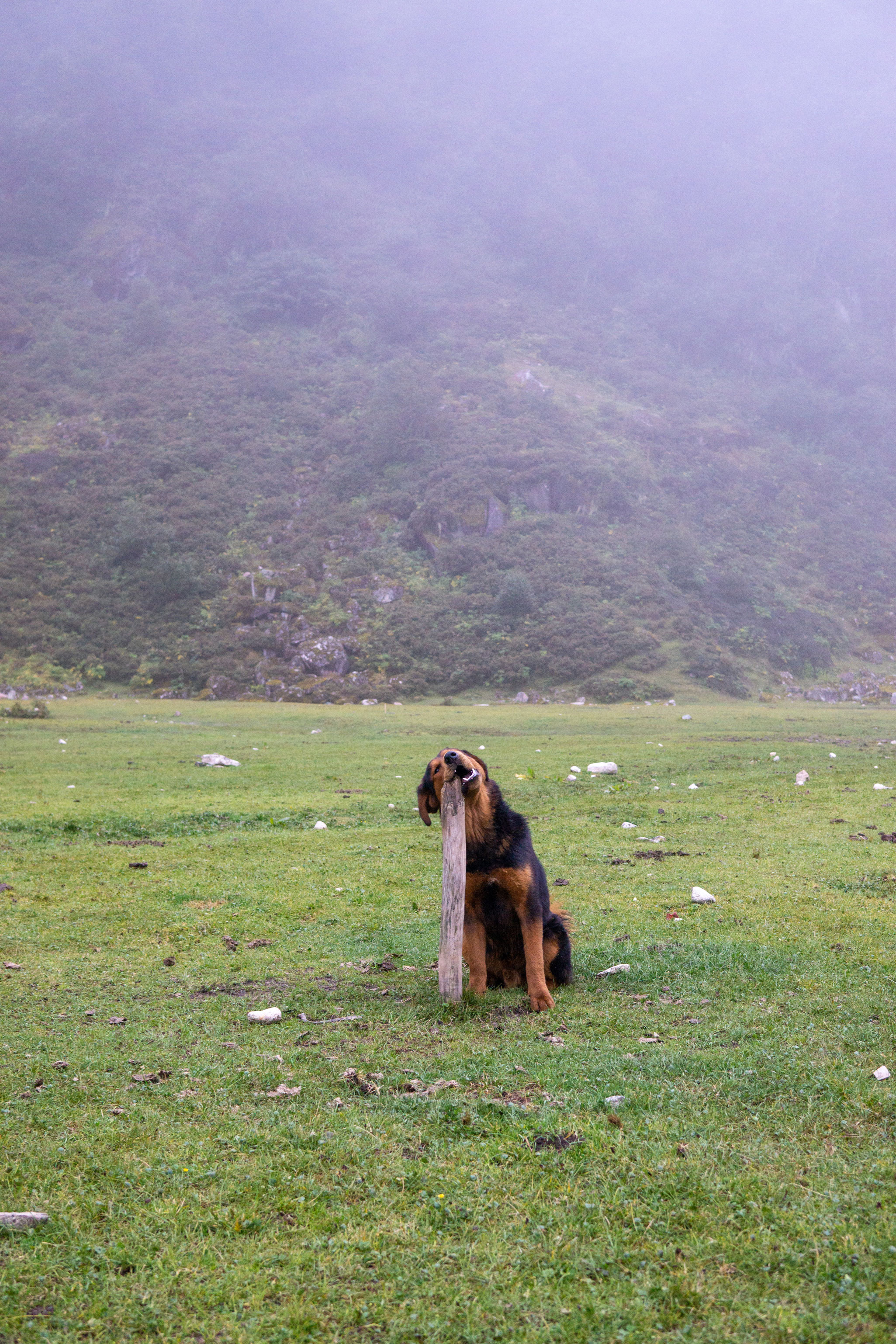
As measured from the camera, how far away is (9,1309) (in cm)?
323

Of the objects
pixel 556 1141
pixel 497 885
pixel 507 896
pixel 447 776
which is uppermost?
pixel 447 776

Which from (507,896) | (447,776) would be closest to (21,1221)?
(447,776)

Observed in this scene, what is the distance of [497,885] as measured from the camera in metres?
6.74

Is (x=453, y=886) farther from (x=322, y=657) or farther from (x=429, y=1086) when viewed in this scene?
(x=322, y=657)

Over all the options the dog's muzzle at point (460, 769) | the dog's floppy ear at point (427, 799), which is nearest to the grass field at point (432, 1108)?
the dog's floppy ear at point (427, 799)

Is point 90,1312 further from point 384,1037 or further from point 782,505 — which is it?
point 782,505

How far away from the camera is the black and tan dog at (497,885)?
6.57 meters

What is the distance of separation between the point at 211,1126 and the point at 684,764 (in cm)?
2020

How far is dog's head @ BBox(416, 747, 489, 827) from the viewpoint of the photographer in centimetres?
632

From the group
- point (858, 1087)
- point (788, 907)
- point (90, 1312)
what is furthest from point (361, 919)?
point (90, 1312)

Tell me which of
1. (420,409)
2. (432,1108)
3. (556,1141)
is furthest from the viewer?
(420,409)

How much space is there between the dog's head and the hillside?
46029 millimetres

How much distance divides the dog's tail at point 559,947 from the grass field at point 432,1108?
17 centimetres

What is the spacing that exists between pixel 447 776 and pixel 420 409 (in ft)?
304
